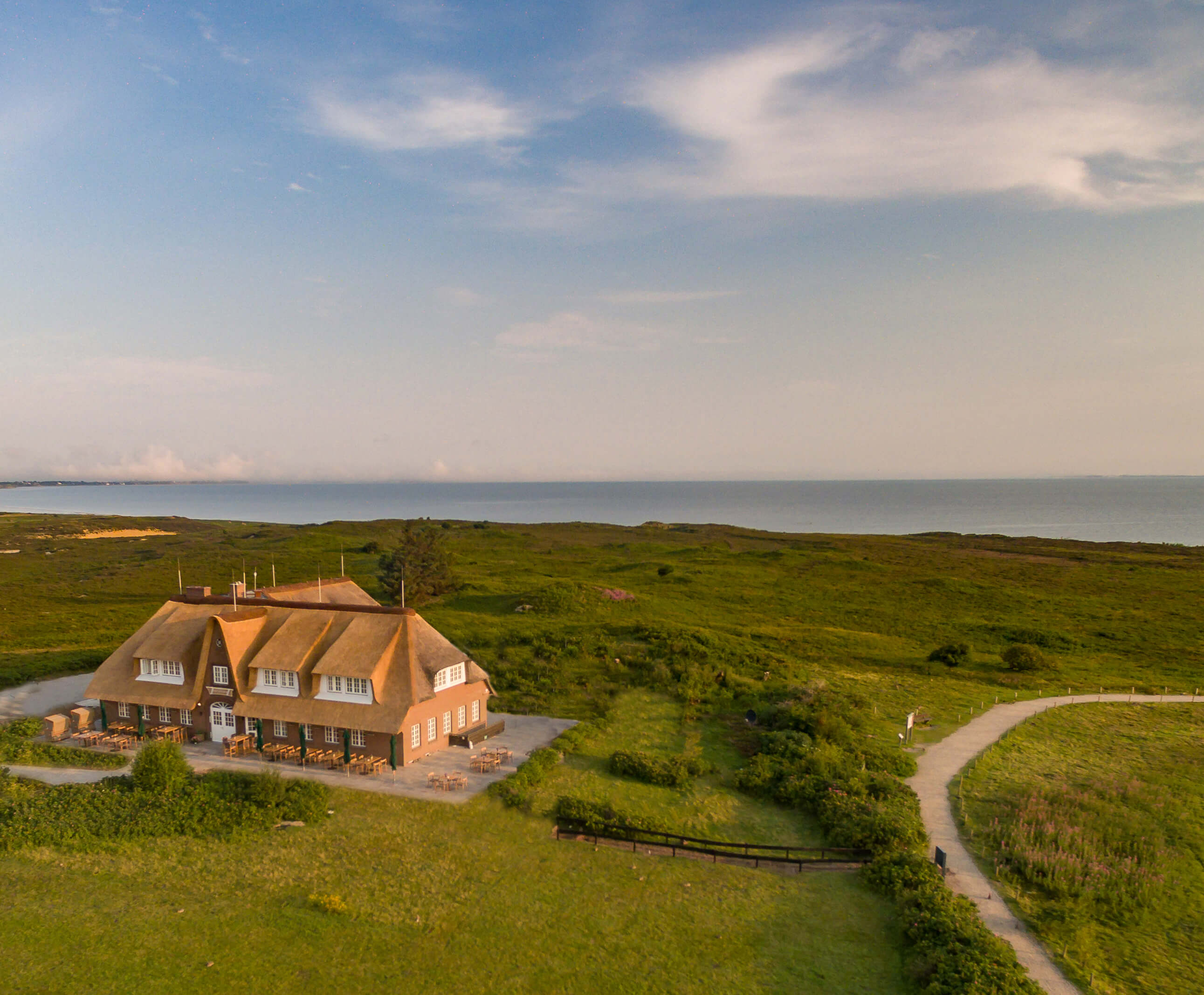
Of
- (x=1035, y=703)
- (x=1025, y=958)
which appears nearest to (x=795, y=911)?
(x=1025, y=958)

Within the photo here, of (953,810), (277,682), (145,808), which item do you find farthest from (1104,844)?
(145,808)

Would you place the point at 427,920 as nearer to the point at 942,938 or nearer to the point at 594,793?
the point at 594,793

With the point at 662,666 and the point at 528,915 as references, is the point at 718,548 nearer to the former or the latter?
the point at 662,666

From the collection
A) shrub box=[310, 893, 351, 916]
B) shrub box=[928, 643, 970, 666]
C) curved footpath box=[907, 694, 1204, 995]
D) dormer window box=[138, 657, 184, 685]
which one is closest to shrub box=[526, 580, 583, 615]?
shrub box=[928, 643, 970, 666]

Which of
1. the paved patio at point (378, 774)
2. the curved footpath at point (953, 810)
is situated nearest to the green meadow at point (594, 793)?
the paved patio at point (378, 774)

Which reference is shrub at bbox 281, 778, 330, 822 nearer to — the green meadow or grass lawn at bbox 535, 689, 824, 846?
the green meadow
